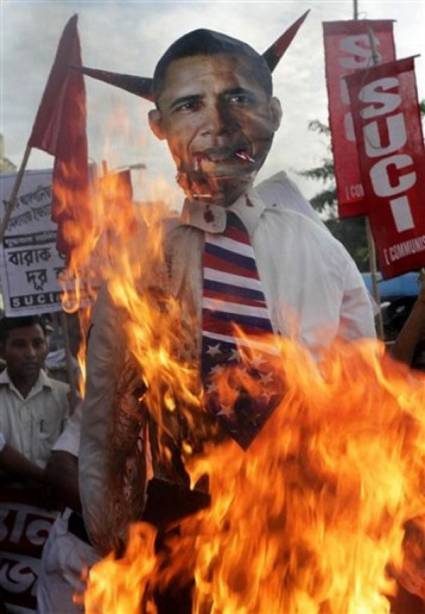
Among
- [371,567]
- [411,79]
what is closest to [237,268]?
[371,567]

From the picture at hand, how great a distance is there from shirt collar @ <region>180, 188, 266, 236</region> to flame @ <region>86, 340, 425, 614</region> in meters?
0.47

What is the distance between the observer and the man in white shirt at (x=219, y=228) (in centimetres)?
306

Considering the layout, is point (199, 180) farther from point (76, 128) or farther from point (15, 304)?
point (15, 304)

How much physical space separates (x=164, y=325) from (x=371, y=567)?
1.08 meters

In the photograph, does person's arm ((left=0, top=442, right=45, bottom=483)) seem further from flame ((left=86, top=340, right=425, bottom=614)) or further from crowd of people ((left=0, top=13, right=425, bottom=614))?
flame ((left=86, top=340, right=425, bottom=614))

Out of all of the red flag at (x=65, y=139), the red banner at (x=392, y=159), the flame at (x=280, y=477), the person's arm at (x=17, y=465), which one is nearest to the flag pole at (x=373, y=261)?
the red banner at (x=392, y=159)

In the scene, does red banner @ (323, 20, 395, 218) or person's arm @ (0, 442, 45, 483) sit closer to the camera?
person's arm @ (0, 442, 45, 483)

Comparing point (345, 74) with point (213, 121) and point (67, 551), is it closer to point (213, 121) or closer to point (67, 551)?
point (213, 121)

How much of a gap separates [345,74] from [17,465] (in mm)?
3333

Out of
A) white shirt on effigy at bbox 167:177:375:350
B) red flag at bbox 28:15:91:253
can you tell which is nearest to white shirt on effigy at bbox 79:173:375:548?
white shirt on effigy at bbox 167:177:375:350

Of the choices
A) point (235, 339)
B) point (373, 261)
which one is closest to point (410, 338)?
point (235, 339)

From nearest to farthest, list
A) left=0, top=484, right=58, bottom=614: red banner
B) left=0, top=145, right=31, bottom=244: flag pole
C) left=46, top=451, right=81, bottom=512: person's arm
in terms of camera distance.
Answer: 1. left=46, top=451, right=81, bottom=512: person's arm
2. left=0, top=484, right=58, bottom=614: red banner
3. left=0, top=145, right=31, bottom=244: flag pole

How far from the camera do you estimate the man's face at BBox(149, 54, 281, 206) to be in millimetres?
3061

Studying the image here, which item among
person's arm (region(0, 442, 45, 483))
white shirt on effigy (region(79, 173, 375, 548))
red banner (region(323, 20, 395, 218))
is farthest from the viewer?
red banner (region(323, 20, 395, 218))
